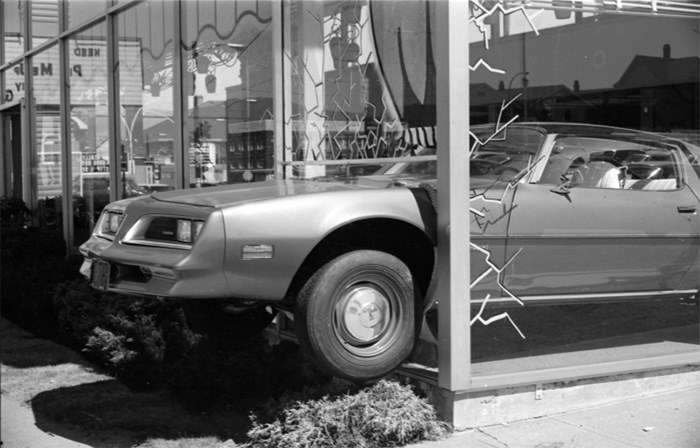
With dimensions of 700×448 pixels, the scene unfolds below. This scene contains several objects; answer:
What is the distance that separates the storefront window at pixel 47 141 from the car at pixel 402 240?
696 centimetres

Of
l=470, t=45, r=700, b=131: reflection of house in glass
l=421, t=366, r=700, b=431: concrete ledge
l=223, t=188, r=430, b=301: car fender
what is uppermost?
l=470, t=45, r=700, b=131: reflection of house in glass

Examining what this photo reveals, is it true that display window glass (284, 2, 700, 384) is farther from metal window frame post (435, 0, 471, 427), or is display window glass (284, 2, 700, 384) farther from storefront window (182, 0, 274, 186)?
storefront window (182, 0, 274, 186)

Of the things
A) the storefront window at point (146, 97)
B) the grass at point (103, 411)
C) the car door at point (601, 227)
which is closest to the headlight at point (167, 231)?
the grass at point (103, 411)

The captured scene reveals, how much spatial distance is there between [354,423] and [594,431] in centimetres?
149

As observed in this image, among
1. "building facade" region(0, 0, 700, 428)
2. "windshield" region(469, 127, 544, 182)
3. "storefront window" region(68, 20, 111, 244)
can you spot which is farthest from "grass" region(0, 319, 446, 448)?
"storefront window" region(68, 20, 111, 244)

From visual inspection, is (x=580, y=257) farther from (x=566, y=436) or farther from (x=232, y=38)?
(x=232, y=38)

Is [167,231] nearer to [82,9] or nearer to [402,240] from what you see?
[402,240]

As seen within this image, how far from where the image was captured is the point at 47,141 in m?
12.7

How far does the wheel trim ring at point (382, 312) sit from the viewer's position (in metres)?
5.11

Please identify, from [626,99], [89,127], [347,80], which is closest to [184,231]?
[347,80]

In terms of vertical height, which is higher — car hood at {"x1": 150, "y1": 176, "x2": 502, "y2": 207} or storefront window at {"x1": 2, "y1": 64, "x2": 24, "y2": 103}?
storefront window at {"x1": 2, "y1": 64, "x2": 24, "y2": 103}

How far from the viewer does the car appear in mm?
4977

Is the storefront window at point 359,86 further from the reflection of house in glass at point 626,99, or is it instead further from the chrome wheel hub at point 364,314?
the chrome wheel hub at point 364,314

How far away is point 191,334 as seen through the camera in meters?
6.88
